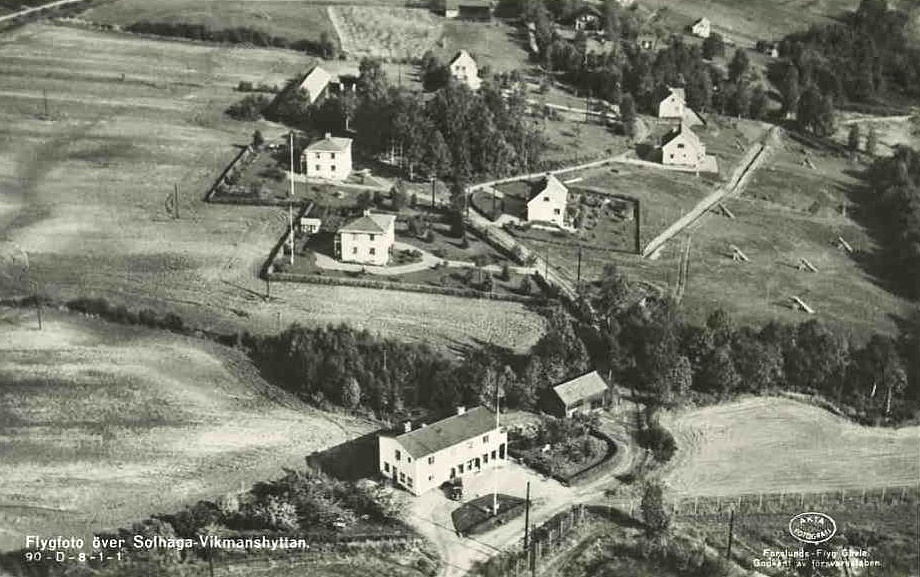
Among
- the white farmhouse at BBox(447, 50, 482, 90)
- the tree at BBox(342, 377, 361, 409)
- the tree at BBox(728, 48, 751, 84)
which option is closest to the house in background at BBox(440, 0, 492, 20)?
the white farmhouse at BBox(447, 50, 482, 90)

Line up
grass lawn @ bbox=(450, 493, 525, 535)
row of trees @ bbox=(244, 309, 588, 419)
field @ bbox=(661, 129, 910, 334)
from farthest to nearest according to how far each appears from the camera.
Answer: field @ bbox=(661, 129, 910, 334) → row of trees @ bbox=(244, 309, 588, 419) → grass lawn @ bbox=(450, 493, 525, 535)

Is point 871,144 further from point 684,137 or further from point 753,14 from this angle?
point 753,14

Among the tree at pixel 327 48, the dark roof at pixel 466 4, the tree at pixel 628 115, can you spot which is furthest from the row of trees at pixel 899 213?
the tree at pixel 327 48

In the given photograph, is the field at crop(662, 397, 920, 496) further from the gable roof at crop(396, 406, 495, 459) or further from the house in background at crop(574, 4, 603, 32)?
the house in background at crop(574, 4, 603, 32)

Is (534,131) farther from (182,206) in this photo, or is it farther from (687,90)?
(182,206)

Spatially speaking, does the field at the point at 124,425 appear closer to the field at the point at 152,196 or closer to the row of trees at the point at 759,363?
the field at the point at 152,196

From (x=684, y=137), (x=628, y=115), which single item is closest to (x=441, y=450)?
(x=684, y=137)
